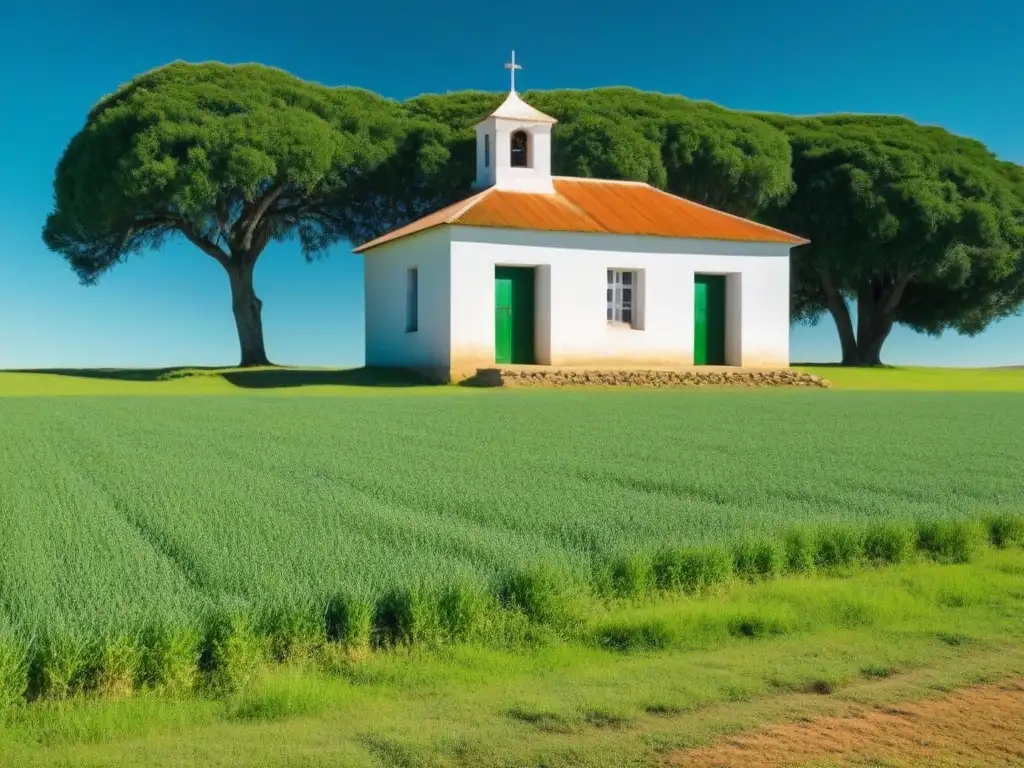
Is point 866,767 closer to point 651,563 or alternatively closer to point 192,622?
point 651,563

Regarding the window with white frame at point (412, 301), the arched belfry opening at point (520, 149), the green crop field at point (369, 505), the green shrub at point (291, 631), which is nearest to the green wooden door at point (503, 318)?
the window with white frame at point (412, 301)

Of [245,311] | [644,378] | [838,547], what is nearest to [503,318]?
[644,378]

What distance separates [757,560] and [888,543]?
3.90ft

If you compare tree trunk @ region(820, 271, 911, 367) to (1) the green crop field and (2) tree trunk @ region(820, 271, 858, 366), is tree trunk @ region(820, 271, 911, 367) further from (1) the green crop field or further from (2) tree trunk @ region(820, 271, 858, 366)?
(1) the green crop field

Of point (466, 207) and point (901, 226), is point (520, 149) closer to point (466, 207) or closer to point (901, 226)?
point (466, 207)

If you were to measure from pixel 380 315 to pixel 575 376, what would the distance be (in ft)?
29.8

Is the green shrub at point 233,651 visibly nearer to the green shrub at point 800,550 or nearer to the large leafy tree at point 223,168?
the green shrub at point 800,550

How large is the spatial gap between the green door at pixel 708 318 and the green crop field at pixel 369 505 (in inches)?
609

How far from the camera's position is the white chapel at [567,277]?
1142 inches

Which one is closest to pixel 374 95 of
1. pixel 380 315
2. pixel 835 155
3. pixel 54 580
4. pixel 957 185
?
pixel 380 315

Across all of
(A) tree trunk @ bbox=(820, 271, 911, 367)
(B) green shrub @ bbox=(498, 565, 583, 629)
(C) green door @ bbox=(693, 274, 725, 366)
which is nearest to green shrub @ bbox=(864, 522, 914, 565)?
(B) green shrub @ bbox=(498, 565, 583, 629)

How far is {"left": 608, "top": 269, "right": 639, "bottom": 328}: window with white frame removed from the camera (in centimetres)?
3111

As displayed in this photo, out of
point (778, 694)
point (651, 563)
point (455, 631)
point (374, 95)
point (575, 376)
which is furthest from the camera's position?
point (374, 95)

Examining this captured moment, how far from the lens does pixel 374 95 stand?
40.6 m
